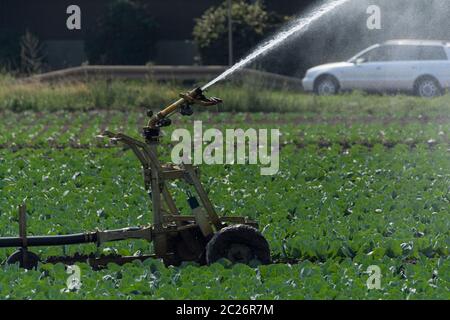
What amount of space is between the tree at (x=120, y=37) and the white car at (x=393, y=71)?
6.67m

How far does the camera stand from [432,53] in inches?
1009

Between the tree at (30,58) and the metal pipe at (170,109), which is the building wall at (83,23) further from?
the metal pipe at (170,109)

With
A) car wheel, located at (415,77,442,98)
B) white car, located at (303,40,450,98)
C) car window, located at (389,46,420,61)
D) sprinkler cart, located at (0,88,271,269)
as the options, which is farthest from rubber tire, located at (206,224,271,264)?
car window, located at (389,46,420,61)

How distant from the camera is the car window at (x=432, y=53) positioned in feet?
83.3

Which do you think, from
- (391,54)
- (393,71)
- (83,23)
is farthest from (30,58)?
(393,71)

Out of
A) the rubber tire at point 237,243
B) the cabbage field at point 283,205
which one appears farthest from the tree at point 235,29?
the rubber tire at point 237,243

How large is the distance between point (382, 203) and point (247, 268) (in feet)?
11.1

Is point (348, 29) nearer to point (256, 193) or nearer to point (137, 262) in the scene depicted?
point (256, 193)

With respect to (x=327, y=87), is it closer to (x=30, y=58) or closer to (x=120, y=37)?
(x=120, y=37)

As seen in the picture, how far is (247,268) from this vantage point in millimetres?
8156

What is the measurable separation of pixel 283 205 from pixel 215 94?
11.3 meters

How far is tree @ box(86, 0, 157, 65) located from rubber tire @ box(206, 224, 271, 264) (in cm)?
2268

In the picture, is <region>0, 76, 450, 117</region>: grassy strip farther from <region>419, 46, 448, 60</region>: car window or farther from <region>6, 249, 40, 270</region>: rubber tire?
<region>6, 249, 40, 270</region>: rubber tire

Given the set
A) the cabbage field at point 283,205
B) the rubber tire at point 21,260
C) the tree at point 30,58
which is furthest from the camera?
the tree at point 30,58
